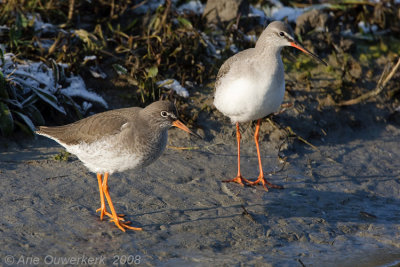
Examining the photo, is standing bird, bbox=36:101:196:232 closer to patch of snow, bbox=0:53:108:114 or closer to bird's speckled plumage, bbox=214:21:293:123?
bird's speckled plumage, bbox=214:21:293:123

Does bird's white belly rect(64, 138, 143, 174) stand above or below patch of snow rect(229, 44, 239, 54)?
below

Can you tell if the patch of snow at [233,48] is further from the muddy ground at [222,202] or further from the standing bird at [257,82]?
the standing bird at [257,82]

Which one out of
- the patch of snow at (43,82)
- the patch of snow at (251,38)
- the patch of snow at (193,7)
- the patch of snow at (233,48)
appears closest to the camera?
the patch of snow at (43,82)

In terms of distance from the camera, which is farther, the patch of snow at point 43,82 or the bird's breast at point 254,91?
the patch of snow at point 43,82

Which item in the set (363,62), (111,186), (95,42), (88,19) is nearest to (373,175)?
(363,62)

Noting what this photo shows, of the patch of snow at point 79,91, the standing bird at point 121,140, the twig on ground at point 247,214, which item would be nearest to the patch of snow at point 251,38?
the patch of snow at point 79,91

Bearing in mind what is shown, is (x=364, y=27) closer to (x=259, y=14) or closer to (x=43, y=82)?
(x=259, y=14)

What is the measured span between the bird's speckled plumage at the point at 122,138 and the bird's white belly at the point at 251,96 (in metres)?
1.36

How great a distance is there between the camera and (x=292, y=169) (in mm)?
7961

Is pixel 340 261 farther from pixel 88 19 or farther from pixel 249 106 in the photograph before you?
pixel 88 19

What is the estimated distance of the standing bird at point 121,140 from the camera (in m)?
5.94

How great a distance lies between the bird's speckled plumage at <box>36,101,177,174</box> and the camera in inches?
234

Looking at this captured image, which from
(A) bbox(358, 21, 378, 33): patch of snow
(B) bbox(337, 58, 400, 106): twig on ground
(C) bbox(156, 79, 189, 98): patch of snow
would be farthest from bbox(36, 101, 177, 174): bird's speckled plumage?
(A) bbox(358, 21, 378, 33): patch of snow

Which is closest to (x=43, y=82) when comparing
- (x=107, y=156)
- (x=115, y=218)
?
(x=107, y=156)
